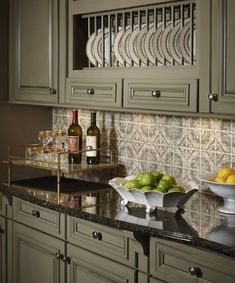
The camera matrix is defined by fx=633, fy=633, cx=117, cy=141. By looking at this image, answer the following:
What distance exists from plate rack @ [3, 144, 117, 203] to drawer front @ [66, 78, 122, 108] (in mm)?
274

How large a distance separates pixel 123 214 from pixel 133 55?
859mm

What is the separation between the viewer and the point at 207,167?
312 cm

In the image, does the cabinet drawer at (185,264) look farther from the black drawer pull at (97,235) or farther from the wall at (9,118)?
the wall at (9,118)

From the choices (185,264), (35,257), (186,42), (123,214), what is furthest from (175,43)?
(35,257)

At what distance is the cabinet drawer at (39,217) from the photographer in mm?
3018

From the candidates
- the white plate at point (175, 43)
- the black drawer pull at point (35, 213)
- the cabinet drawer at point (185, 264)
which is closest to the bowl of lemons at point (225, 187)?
the cabinet drawer at point (185, 264)

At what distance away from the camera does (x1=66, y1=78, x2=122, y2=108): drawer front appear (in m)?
3.16

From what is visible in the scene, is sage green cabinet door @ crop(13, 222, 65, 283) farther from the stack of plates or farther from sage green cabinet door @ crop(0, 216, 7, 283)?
the stack of plates

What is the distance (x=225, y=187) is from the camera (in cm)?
261

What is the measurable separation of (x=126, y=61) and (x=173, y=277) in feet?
4.02

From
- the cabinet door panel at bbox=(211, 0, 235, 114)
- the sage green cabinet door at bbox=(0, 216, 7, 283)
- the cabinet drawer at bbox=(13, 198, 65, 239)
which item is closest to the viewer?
the cabinet door panel at bbox=(211, 0, 235, 114)

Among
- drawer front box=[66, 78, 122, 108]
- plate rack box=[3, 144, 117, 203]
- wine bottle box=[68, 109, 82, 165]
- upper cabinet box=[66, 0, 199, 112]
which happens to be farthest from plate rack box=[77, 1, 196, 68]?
plate rack box=[3, 144, 117, 203]

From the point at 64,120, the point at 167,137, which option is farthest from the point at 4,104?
the point at 167,137

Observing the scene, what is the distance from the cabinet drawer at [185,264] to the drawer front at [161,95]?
0.66 m
